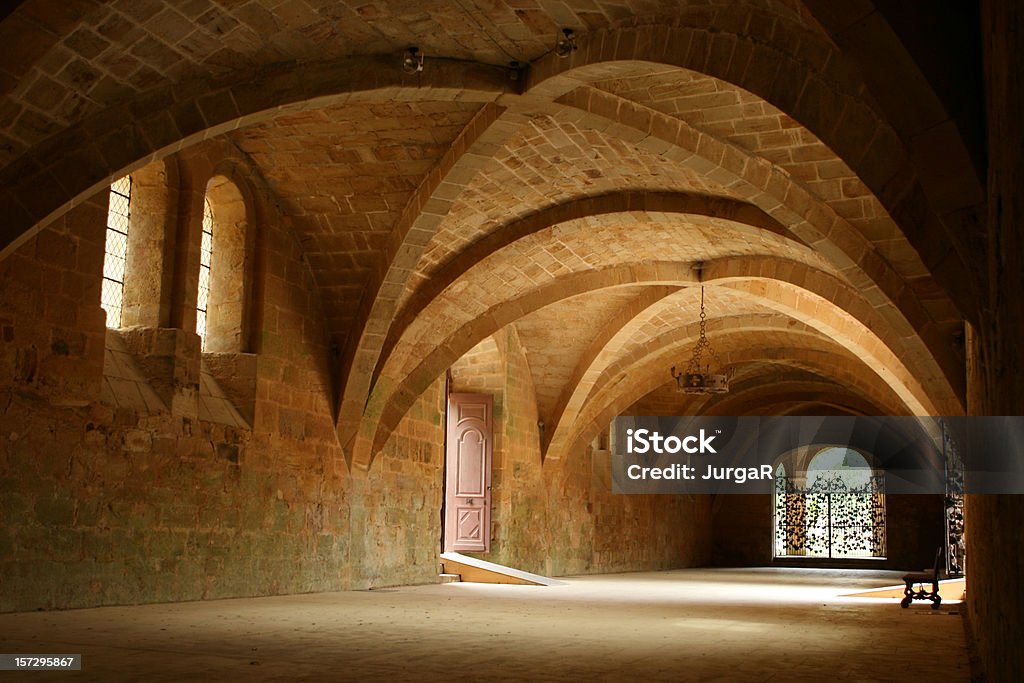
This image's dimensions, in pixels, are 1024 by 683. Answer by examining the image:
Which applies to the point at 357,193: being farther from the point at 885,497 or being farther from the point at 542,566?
the point at 885,497

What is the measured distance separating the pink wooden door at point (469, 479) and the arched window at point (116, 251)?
6.47 metres

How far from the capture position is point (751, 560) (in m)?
25.5

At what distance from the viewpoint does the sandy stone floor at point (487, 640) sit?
491 cm

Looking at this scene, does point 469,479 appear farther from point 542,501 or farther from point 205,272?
point 205,272

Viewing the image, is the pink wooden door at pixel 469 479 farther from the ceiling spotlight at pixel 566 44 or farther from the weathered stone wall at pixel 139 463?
the ceiling spotlight at pixel 566 44

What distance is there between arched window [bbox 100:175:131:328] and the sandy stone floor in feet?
8.13

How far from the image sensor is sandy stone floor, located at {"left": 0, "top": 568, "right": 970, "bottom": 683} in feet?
16.1

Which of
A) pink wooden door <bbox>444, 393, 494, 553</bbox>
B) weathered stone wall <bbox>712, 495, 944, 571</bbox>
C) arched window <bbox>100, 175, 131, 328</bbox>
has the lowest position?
weathered stone wall <bbox>712, 495, 944, 571</bbox>

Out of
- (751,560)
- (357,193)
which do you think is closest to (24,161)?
(357,193)

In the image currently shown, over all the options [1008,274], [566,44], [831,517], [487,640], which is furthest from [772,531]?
[1008,274]

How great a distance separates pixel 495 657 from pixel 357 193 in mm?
5272

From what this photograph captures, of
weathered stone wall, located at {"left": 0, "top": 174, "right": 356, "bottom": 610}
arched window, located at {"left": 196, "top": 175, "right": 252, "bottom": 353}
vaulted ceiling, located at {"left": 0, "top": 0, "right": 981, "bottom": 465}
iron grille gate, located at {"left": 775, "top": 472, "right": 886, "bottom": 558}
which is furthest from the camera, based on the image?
iron grille gate, located at {"left": 775, "top": 472, "right": 886, "bottom": 558}

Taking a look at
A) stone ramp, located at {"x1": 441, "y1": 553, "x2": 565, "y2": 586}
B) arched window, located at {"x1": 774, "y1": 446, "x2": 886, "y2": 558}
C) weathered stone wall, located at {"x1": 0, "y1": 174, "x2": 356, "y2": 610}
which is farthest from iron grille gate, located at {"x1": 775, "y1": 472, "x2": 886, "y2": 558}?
weathered stone wall, located at {"x1": 0, "y1": 174, "x2": 356, "y2": 610}
